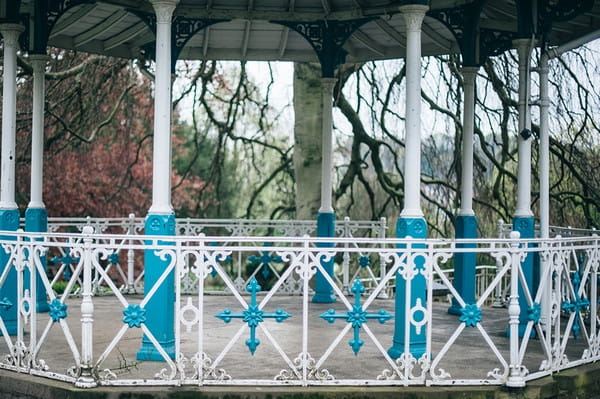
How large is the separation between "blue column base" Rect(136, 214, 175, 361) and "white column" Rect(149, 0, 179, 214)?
0.14m

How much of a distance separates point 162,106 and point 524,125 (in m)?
4.05

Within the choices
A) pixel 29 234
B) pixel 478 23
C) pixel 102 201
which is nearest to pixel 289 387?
pixel 29 234

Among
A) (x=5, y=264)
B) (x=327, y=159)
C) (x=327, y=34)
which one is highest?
(x=327, y=34)

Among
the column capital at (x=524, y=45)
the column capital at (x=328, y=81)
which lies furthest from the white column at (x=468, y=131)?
the column capital at (x=328, y=81)

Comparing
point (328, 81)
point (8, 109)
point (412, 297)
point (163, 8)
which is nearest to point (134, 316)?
point (412, 297)

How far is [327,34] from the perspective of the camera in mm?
11203

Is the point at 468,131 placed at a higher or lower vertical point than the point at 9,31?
lower

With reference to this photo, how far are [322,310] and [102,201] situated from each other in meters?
10.2

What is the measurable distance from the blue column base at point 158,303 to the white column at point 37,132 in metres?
3.14

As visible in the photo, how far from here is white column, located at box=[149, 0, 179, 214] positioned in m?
7.65

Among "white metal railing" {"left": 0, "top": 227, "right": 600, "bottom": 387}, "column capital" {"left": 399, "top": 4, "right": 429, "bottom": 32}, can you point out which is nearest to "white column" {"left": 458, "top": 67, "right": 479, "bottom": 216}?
"white metal railing" {"left": 0, "top": 227, "right": 600, "bottom": 387}

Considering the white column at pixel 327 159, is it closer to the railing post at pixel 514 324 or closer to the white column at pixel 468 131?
the white column at pixel 468 131

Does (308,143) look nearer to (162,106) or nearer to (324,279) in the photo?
(324,279)

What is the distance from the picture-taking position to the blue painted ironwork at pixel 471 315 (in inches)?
265
